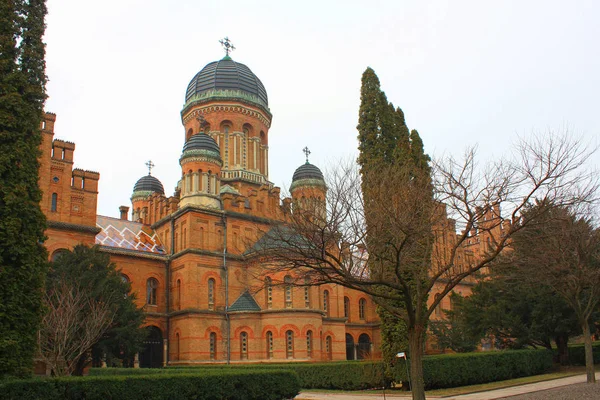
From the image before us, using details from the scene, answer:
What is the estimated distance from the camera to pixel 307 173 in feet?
153

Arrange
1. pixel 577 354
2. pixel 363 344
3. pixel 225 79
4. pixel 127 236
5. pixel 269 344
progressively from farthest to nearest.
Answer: pixel 225 79
pixel 363 344
pixel 127 236
pixel 577 354
pixel 269 344

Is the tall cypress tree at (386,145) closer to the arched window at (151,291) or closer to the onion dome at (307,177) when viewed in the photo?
the arched window at (151,291)

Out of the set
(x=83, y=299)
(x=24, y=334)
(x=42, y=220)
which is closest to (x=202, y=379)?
(x=24, y=334)

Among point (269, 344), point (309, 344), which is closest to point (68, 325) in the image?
point (269, 344)

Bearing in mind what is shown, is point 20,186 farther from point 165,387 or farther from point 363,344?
point 363,344

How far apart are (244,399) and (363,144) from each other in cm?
1122

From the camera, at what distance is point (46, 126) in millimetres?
31297

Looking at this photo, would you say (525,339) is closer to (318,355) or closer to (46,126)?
(318,355)

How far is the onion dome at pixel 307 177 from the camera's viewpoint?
46.1 m

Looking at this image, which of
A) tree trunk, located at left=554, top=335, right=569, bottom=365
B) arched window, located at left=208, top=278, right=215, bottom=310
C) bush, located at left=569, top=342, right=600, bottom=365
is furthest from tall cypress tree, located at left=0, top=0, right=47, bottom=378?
bush, located at left=569, top=342, right=600, bottom=365

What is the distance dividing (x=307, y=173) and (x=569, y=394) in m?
31.2

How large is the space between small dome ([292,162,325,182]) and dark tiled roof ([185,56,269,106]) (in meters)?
6.51

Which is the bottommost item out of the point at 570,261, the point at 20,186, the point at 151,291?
the point at 570,261

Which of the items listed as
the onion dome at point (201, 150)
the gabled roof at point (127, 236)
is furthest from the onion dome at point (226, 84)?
the gabled roof at point (127, 236)
